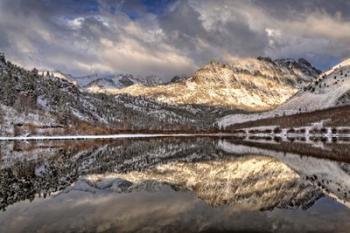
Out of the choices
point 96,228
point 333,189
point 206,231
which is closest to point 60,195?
point 96,228

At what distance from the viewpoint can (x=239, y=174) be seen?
233 feet

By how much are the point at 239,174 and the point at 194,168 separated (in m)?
12.3

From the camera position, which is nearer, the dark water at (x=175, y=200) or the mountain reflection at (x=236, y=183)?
the dark water at (x=175, y=200)

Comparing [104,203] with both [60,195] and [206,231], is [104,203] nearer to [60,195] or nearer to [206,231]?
[60,195]

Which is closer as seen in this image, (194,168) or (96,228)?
(96,228)

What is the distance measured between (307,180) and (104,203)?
1129 inches

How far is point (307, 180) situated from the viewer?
205 feet

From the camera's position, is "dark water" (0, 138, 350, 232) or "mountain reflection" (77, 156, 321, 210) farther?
"mountain reflection" (77, 156, 321, 210)

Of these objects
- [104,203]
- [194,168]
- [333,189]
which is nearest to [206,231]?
[104,203]

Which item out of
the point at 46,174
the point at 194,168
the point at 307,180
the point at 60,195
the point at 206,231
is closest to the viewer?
the point at 206,231

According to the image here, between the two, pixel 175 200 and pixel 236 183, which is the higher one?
pixel 236 183

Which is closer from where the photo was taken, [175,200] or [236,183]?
[175,200]

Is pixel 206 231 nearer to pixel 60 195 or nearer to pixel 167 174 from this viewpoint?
pixel 60 195

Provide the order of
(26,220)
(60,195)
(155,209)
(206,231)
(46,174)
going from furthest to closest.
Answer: (46,174) < (60,195) < (155,209) < (26,220) < (206,231)
